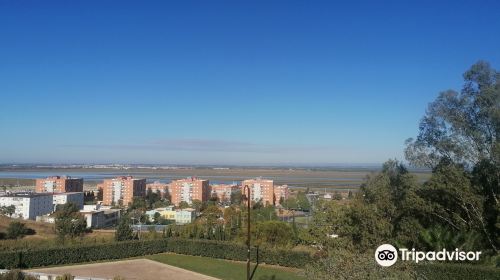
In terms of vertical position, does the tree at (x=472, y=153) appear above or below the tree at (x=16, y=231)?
above

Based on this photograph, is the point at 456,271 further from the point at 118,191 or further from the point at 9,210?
the point at 118,191

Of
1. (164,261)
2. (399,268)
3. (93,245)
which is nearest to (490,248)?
(399,268)

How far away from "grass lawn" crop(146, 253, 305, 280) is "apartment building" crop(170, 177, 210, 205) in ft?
218

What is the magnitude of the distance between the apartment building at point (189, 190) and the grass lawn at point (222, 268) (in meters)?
66.6

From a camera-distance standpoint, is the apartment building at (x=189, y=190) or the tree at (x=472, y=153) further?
the apartment building at (x=189, y=190)

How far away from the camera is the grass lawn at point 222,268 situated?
20766 mm

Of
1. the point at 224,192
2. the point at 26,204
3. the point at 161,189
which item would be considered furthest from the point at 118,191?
the point at 26,204

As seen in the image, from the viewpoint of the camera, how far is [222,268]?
75.6 ft

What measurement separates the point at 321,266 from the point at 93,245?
18491mm

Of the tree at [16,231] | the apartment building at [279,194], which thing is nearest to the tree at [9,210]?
the tree at [16,231]

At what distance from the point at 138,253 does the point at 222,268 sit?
6602 mm

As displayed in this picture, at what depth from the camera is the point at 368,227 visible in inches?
773

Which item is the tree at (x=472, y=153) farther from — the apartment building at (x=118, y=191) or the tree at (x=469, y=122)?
the apartment building at (x=118, y=191)

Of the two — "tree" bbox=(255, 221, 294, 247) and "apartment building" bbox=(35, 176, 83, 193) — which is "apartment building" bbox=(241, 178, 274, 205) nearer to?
"apartment building" bbox=(35, 176, 83, 193)
